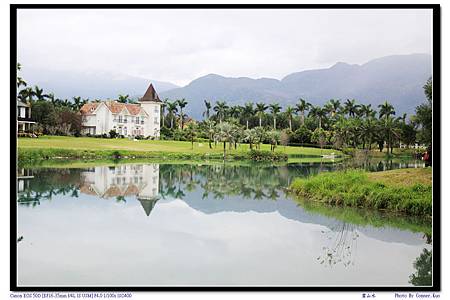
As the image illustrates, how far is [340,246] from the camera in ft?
15.7

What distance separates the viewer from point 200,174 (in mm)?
8633

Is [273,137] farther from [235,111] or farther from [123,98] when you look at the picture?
[123,98]

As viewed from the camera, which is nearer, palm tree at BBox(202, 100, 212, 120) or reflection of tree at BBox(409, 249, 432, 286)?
reflection of tree at BBox(409, 249, 432, 286)

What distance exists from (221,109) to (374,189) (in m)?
2.45

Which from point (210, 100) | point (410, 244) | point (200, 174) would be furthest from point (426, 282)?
point (200, 174)

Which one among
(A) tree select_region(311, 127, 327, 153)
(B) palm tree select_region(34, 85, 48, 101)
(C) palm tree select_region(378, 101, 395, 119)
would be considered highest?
(B) palm tree select_region(34, 85, 48, 101)

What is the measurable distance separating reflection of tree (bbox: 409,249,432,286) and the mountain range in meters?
1.70

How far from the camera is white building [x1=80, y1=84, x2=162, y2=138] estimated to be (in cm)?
669

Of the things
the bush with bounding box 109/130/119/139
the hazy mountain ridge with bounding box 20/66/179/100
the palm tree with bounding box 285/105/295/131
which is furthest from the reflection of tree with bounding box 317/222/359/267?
the bush with bounding box 109/130/119/139

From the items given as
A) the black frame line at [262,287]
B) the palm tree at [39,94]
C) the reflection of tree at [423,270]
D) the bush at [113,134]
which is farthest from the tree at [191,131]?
the reflection of tree at [423,270]

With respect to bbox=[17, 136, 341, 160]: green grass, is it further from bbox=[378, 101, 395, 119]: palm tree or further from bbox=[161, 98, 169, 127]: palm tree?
bbox=[378, 101, 395, 119]: palm tree

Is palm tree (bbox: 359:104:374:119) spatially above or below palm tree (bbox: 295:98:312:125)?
below

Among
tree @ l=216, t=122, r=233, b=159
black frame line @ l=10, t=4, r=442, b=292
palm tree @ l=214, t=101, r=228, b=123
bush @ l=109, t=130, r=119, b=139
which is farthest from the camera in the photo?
tree @ l=216, t=122, r=233, b=159

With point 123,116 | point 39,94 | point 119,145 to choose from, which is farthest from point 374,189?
point 39,94
